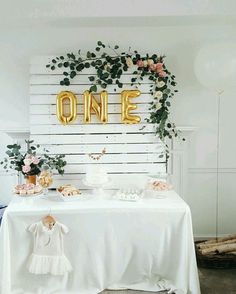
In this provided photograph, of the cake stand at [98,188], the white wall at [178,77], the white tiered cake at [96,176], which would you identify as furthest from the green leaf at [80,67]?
the cake stand at [98,188]

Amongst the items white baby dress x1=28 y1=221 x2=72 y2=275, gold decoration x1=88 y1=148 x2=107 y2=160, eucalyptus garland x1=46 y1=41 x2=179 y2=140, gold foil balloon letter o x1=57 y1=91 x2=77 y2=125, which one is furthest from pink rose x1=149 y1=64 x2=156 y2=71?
white baby dress x1=28 y1=221 x2=72 y2=275

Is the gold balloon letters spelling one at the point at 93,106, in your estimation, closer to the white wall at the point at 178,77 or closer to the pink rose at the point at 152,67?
the pink rose at the point at 152,67

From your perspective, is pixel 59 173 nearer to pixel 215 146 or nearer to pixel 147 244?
pixel 147 244

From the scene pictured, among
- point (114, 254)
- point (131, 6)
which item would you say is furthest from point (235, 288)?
point (131, 6)

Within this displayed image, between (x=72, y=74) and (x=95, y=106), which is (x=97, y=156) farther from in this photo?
(x=72, y=74)

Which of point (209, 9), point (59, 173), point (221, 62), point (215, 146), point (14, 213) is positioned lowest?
point (14, 213)

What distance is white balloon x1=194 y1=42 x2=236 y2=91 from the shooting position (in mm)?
2613

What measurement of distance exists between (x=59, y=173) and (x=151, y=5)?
1573 mm

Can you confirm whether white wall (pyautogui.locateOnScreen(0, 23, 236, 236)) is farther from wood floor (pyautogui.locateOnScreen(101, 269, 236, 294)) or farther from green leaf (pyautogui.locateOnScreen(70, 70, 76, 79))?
wood floor (pyautogui.locateOnScreen(101, 269, 236, 294))

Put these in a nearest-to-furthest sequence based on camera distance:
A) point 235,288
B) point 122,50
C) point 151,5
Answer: point 235,288
point 151,5
point 122,50

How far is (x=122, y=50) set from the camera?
3.09 metres

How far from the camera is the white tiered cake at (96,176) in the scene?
8.90 ft

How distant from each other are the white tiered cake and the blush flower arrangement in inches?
10.0

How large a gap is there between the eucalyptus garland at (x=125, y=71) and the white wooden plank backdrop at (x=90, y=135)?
0.05 m
